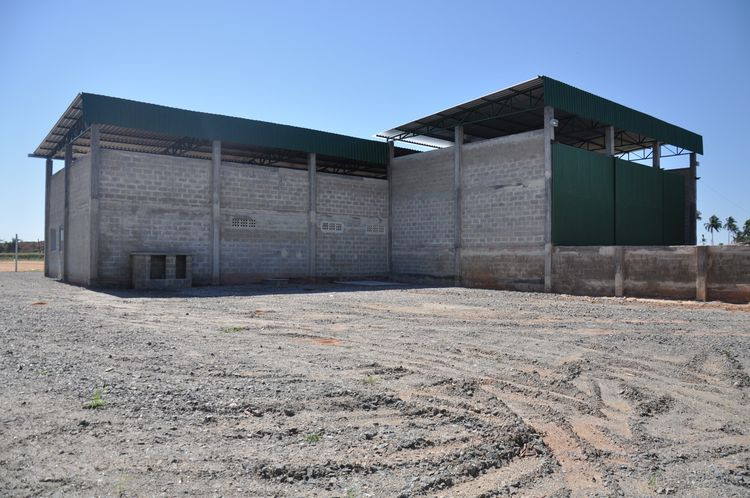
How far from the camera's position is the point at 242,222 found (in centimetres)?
2277

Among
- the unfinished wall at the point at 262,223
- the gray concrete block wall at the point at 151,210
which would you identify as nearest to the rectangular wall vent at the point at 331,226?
the unfinished wall at the point at 262,223

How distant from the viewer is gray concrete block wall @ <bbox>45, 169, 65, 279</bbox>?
2439 centimetres

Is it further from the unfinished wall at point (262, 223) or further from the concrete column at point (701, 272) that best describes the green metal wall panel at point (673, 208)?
the unfinished wall at point (262, 223)

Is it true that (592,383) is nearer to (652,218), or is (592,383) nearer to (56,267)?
(652,218)

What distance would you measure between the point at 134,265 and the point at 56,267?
8.53m

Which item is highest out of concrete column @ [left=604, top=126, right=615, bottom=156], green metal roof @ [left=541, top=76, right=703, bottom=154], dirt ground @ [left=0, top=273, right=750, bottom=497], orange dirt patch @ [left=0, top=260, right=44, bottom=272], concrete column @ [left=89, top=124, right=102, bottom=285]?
green metal roof @ [left=541, top=76, right=703, bottom=154]

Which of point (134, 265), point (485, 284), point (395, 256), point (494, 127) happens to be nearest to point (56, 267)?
point (134, 265)

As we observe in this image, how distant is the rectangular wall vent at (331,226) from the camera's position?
82.1 ft

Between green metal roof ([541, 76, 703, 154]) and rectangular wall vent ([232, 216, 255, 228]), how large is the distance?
13074 mm

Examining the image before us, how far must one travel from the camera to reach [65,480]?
135 inches

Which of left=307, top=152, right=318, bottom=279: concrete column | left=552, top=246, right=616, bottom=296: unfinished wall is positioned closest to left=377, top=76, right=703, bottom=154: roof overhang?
left=307, top=152, right=318, bottom=279: concrete column

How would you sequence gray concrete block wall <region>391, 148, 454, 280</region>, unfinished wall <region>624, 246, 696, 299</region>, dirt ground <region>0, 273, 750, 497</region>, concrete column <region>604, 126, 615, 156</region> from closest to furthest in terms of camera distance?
dirt ground <region>0, 273, 750, 497</region>
unfinished wall <region>624, 246, 696, 299</region>
concrete column <region>604, 126, 615, 156</region>
gray concrete block wall <region>391, 148, 454, 280</region>

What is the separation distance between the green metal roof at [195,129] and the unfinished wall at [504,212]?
588 cm

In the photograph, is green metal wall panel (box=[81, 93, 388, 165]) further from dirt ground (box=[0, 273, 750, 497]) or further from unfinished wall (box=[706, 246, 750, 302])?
unfinished wall (box=[706, 246, 750, 302])
